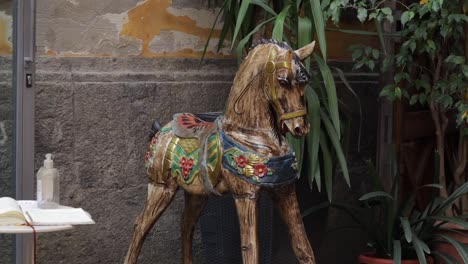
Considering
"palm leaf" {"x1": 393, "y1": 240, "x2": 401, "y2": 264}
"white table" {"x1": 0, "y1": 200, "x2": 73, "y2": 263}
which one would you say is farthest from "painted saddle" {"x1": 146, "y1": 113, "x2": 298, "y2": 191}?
"palm leaf" {"x1": 393, "y1": 240, "x2": 401, "y2": 264}

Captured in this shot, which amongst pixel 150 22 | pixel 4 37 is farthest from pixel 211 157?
pixel 150 22

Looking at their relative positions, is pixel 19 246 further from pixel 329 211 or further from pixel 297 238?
pixel 329 211

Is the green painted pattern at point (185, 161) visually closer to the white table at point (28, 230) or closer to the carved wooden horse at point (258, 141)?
the carved wooden horse at point (258, 141)

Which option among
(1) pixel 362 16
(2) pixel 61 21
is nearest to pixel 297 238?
(1) pixel 362 16

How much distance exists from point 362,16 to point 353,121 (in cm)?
158

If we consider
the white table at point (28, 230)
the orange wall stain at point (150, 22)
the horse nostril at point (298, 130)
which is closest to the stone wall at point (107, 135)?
the orange wall stain at point (150, 22)

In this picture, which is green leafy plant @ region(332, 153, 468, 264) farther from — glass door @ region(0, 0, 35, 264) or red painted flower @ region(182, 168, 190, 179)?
glass door @ region(0, 0, 35, 264)

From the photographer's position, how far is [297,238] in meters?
4.34

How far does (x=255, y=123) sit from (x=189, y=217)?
2.71ft

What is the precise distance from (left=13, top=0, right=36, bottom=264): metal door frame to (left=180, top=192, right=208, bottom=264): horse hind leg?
30.3 inches

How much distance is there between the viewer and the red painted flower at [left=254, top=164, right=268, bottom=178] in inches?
165

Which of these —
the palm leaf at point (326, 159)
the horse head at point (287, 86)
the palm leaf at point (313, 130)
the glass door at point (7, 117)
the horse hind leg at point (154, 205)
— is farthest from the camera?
the palm leaf at point (326, 159)

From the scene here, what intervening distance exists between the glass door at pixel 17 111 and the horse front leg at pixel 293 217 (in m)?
1.34

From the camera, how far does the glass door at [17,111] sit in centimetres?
496
